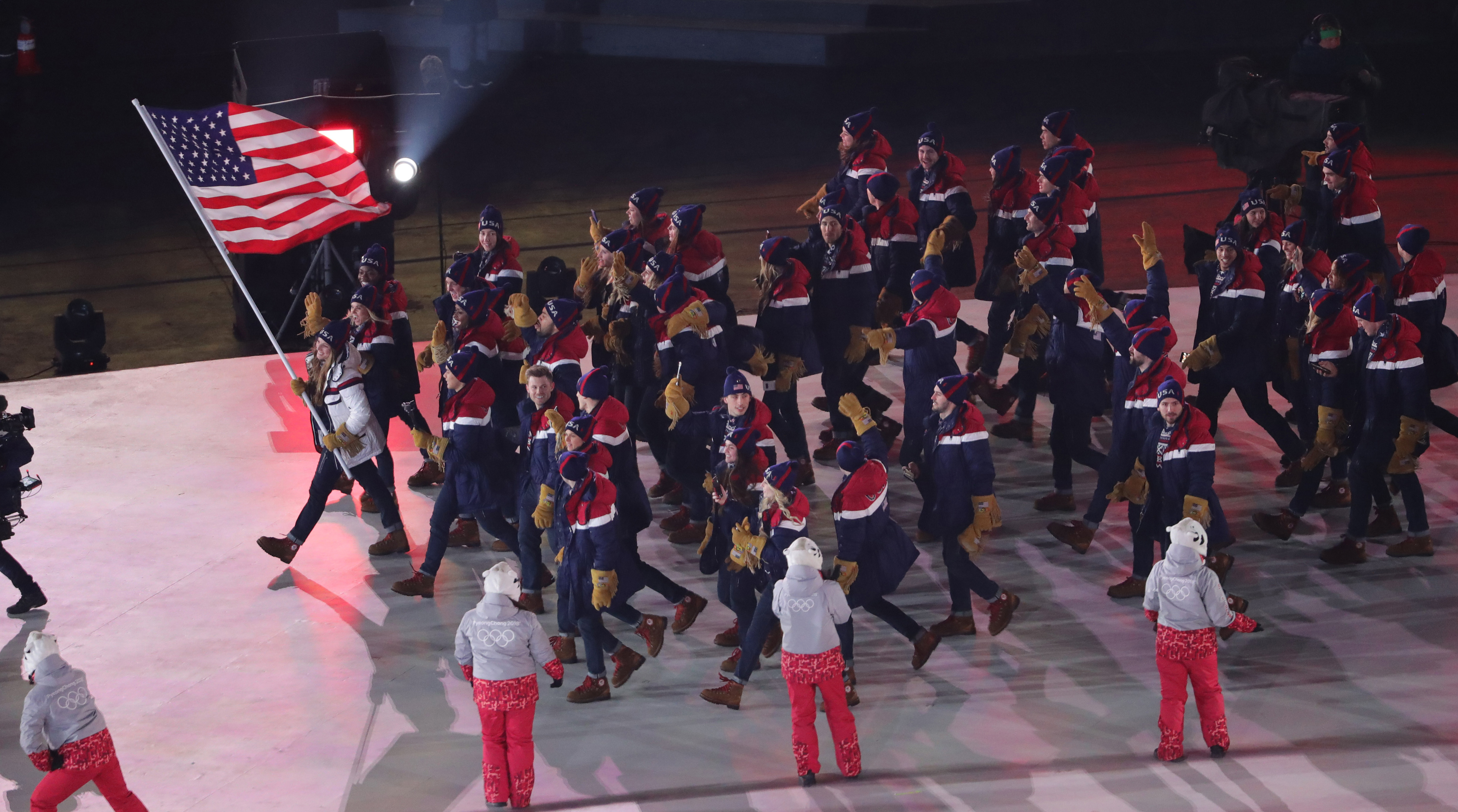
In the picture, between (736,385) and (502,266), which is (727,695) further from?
(502,266)

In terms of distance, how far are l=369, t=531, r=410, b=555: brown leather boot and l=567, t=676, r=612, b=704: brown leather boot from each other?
7.93 feet

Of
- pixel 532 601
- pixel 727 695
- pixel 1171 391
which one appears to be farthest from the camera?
pixel 532 601

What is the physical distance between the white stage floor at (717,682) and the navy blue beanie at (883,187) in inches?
83.9

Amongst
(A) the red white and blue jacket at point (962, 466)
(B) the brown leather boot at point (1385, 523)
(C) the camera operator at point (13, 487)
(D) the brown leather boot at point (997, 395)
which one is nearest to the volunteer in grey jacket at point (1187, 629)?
(A) the red white and blue jacket at point (962, 466)

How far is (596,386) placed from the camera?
353 inches

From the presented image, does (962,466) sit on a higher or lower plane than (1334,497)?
higher

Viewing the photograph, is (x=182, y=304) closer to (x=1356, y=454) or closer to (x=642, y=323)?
(x=642, y=323)

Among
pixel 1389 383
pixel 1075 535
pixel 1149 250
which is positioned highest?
pixel 1149 250

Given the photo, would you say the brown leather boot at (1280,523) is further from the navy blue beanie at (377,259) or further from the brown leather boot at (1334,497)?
the navy blue beanie at (377,259)

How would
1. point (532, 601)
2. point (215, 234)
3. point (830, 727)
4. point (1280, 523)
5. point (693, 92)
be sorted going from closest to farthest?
point (830, 727) → point (532, 601) → point (1280, 523) → point (215, 234) → point (693, 92)

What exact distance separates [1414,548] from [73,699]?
790cm

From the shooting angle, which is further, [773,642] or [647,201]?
[647,201]

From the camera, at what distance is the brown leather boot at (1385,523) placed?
401 inches

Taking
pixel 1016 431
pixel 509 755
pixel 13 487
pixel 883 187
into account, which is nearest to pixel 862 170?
pixel 883 187
